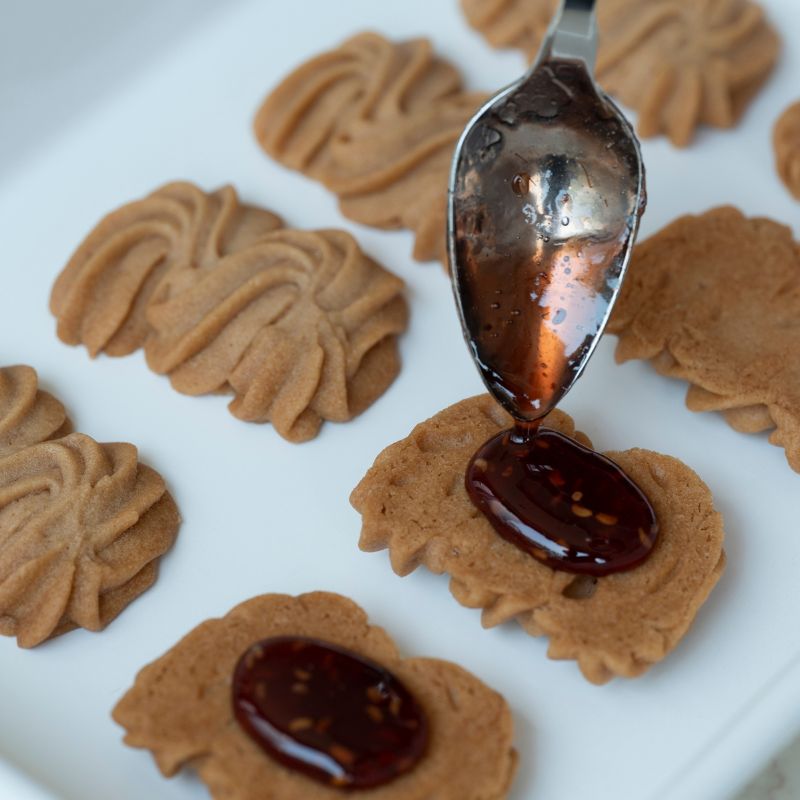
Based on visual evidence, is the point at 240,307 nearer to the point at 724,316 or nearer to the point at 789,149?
the point at 724,316

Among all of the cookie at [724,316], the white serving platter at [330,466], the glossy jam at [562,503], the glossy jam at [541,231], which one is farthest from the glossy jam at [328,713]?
the cookie at [724,316]

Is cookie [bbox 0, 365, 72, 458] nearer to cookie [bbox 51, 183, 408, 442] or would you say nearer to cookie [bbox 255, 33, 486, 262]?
cookie [bbox 51, 183, 408, 442]

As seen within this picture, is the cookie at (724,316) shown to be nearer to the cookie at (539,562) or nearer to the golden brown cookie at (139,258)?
the cookie at (539,562)

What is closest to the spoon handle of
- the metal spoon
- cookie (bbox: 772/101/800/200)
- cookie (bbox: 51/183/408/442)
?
the metal spoon

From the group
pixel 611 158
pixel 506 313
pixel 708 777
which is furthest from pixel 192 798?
pixel 611 158

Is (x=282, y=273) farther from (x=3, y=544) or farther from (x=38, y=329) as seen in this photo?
(x=3, y=544)

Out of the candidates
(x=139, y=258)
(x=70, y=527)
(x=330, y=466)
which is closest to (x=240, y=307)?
(x=139, y=258)

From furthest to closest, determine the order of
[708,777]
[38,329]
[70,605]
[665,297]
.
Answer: [38,329] < [665,297] < [70,605] < [708,777]
